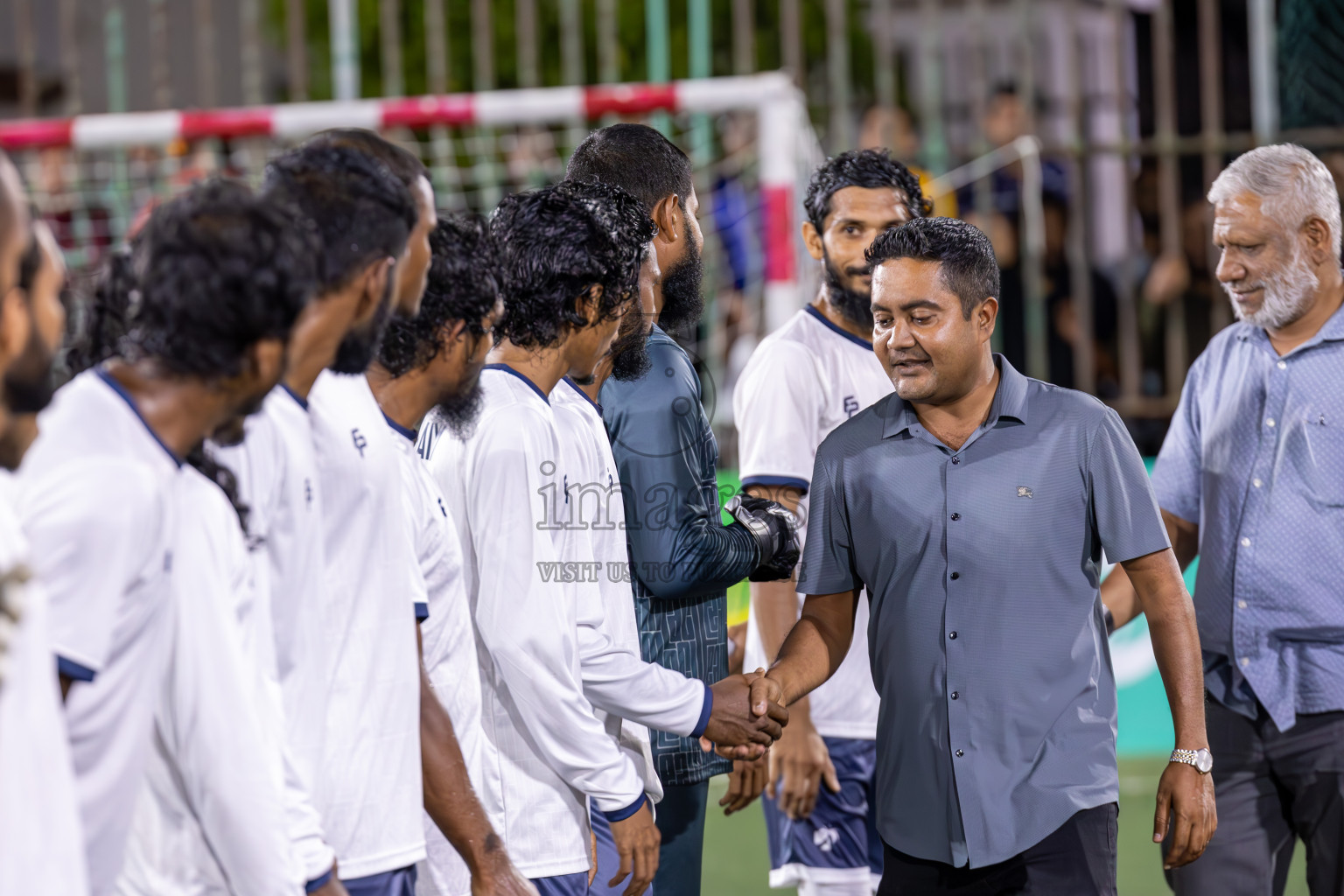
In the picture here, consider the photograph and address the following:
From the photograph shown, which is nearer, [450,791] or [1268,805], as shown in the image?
[450,791]

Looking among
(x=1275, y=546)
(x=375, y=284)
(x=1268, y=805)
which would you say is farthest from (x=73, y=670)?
(x=1268, y=805)

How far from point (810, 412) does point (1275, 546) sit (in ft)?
3.43

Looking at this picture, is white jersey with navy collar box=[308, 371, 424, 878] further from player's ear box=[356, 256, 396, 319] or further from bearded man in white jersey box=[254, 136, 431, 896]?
player's ear box=[356, 256, 396, 319]

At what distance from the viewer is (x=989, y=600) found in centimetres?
263

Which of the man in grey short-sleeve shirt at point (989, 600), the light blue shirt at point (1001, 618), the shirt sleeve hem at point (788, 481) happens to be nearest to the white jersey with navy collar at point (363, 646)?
the man in grey short-sleeve shirt at point (989, 600)

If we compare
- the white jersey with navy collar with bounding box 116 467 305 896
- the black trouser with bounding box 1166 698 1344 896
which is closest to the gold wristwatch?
the black trouser with bounding box 1166 698 1344 896

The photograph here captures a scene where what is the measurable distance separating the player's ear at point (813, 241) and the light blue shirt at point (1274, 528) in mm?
982

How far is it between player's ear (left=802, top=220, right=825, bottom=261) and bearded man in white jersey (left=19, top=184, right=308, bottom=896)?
2.13m

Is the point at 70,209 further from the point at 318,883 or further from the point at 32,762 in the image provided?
the point at 32,762

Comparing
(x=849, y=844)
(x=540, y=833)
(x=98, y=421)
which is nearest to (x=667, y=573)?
(x=540, y=833)

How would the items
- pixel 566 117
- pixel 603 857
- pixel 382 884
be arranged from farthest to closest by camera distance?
pixel 566 117, pixel 603 857, pixel 382 884

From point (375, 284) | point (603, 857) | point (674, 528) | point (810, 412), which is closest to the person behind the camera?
point (375, 284)

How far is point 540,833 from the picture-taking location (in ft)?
8.07

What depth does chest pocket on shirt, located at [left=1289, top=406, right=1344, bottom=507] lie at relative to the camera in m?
A: 3.11
